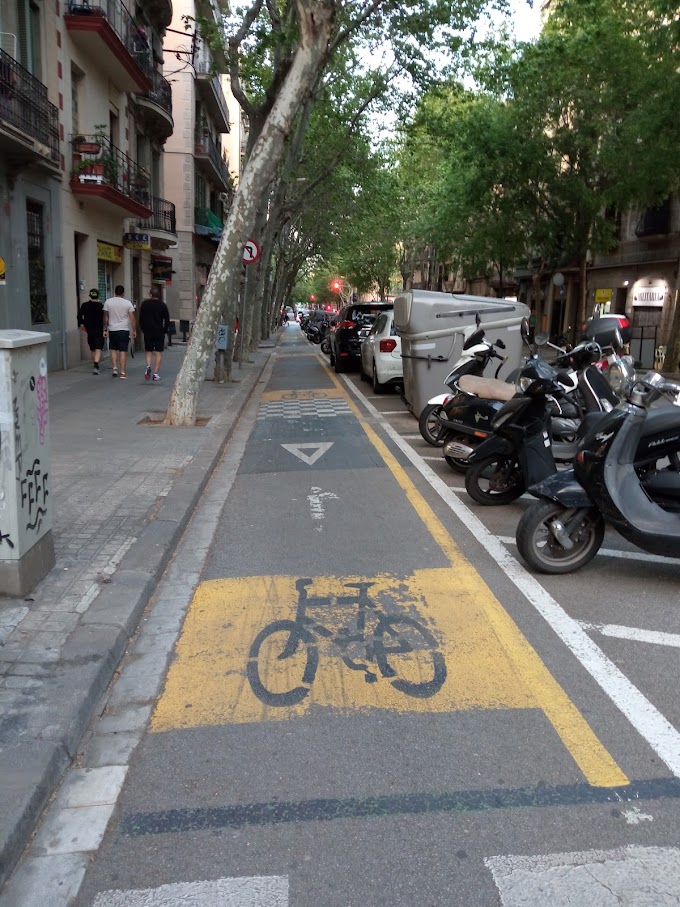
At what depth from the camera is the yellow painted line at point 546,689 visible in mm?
3057

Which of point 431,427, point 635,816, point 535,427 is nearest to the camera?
point 635,816

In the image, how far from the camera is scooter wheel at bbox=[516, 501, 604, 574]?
16.6ft

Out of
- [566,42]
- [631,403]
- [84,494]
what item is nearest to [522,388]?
[631,403]

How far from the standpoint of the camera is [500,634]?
4.26 m

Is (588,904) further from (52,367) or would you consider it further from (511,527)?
(52,367)

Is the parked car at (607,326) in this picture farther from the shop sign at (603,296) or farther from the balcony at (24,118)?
the shop sign at (603,296)

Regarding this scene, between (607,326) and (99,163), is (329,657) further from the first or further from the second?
(99,163)

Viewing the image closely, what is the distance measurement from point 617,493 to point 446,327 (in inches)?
261

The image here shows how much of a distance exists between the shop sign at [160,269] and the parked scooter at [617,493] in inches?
1049

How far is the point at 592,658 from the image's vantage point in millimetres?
3969

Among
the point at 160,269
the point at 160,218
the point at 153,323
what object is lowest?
the point at 153,323

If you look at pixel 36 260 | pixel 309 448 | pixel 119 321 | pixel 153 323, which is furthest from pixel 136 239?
pixel 309 448

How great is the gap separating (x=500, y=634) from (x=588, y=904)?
1.95 m

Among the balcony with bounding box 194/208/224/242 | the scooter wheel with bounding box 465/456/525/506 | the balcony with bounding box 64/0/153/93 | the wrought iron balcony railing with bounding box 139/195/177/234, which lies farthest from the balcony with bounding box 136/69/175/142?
the scooter wheel with bounding box 465/456/525/506
